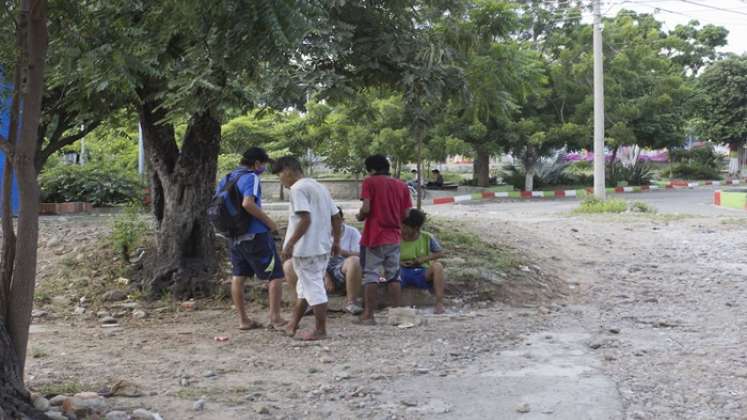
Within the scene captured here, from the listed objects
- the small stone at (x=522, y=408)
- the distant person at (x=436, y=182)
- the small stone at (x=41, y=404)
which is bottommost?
the small stone at (x=522, y=408)

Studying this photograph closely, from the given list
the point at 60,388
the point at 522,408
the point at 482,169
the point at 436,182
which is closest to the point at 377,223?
the point at 522,408

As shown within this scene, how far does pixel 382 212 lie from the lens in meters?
7.24

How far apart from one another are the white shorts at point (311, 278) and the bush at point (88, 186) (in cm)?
1024

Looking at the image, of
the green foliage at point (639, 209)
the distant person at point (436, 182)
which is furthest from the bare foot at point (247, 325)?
the distant person at point (436, 182)

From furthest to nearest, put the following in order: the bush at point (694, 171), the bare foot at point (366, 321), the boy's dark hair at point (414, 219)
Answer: the bush at point (694, 171)
the boy's dark hair at point (414, 219)
the bare foot at point (366, 321)

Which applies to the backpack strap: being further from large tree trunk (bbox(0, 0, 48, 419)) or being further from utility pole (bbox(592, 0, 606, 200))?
utility pole (bbox(592, 0, 606, 200))

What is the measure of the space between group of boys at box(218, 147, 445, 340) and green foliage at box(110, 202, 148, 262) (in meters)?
2.97

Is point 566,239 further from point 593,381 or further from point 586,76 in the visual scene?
point 586,76

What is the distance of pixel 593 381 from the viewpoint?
5.11 m

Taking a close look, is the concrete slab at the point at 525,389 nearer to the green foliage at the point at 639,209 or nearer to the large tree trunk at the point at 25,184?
the large tree trunk at the point at 25,184

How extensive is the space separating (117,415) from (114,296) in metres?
4.76

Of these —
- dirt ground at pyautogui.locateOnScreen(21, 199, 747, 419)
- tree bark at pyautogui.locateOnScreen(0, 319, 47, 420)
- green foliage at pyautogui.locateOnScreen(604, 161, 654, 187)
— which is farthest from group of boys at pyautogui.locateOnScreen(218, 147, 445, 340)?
green foliage at pyautogui.locateOnScreen(604, 161, 654, 187)

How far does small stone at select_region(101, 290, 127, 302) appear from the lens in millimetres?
8805

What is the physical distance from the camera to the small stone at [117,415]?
169 inches
